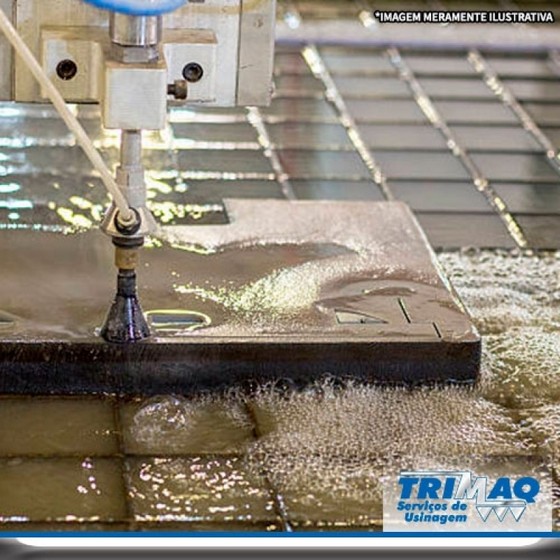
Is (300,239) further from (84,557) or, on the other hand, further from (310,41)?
(310,41)

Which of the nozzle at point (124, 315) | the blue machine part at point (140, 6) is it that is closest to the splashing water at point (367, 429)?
the nozzle at point (124, 315)

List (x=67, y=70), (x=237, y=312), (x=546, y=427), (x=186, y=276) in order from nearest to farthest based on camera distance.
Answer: (x=67, y=70)
(x=546, y=427)
(x=237, y=312)
(x=186, y=276)

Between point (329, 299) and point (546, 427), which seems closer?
point (546, 427)

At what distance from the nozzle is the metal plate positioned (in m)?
0.02

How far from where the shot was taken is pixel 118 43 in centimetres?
272

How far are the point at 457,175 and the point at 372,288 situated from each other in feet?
3.95

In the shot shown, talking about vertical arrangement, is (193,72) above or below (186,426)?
above

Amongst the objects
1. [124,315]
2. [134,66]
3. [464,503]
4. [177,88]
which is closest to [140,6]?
[134,66]

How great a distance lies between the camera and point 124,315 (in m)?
2.93

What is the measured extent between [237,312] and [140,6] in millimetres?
691

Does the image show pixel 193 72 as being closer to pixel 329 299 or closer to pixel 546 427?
pixel 329 299

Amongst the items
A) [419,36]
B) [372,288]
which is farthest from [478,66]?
[372,288]

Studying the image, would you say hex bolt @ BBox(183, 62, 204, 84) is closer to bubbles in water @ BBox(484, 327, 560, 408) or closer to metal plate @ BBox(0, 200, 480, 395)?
metal plate @ BBox(0, 200, 480, 395)

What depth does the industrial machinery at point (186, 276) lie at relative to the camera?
108 inches
